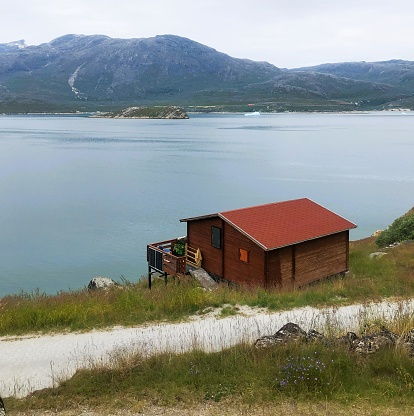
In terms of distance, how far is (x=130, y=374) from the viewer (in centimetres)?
869

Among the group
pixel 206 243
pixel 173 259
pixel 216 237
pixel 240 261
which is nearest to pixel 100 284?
pixel 173 259

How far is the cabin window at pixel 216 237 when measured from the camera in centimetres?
1956

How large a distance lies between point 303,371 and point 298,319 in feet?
14.6

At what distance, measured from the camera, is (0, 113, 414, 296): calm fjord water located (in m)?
31.6

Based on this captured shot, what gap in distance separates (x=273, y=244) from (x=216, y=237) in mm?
3122

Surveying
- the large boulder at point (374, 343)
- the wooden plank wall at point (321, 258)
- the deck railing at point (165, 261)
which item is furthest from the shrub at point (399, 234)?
the large boulder at point (374, 343)

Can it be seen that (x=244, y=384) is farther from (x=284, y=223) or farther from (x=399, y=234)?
(x=399, y=234)

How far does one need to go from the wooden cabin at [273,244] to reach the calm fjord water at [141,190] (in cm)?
909

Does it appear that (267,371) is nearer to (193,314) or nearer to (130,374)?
(130,374)

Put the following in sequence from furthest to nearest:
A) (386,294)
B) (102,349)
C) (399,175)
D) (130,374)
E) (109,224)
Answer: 1. (399,175)
2. (109,224)
3. (386,294)
4. (102,349)
5. (130,374)

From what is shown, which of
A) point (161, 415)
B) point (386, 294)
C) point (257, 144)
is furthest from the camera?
point (257, 144)

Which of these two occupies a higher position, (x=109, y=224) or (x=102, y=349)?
(x=102, y=349)

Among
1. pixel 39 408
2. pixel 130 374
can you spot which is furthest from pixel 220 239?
pixel 39 408

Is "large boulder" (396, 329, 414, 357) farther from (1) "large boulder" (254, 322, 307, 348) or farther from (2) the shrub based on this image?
(2) the shrub
